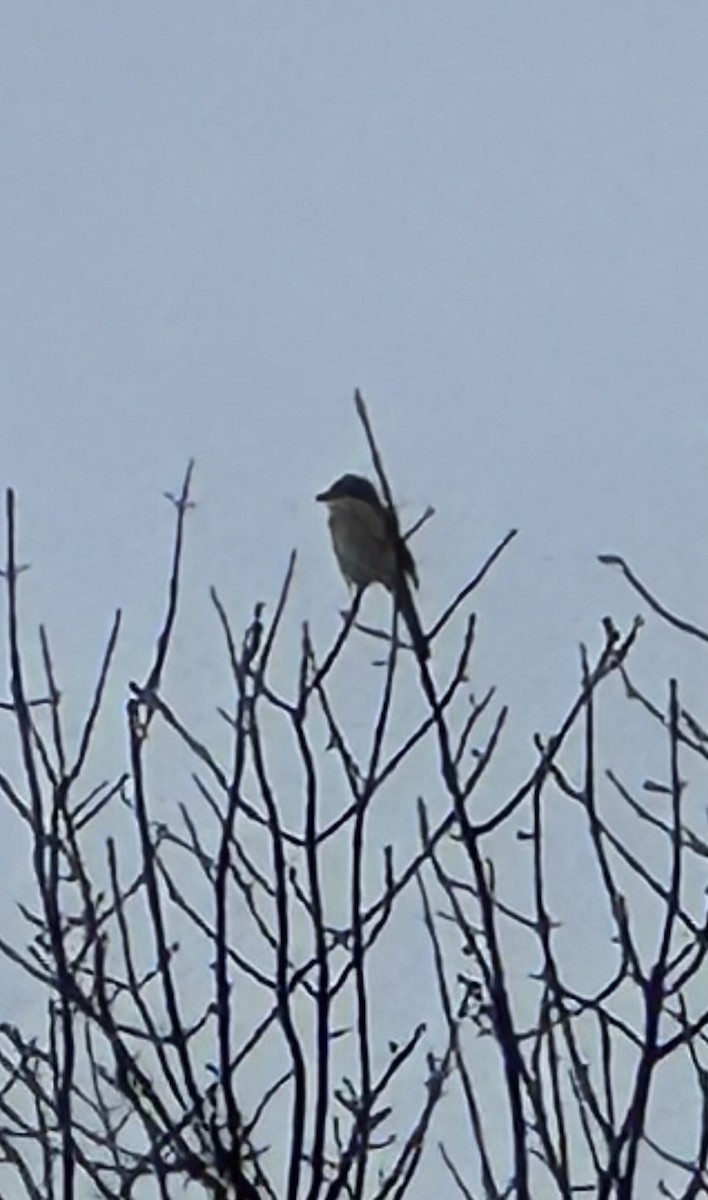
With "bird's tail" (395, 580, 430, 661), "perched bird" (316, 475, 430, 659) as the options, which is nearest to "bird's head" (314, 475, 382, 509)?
"perched bird" (316, 475, 430, 659)

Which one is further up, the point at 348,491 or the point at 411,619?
the point at 348,491

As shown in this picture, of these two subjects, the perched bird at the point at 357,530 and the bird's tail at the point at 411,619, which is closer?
the bird's tail at the point at 411,619

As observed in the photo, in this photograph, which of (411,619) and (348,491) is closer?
(411,619)

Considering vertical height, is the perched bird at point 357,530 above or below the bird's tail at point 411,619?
above

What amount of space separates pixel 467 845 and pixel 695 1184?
491mm

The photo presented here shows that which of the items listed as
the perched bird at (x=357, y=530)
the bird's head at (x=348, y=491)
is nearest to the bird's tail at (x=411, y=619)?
the perched bird at (x=357, y=530)

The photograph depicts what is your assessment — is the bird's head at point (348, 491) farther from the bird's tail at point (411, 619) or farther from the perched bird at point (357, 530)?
the bird's tail at point (411, 619)

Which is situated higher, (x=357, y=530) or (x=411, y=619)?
(x=357, y=530)

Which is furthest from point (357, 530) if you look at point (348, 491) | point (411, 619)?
point (411, 619)

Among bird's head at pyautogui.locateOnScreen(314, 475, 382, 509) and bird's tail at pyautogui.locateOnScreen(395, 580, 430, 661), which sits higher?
bird's head at pyautogui.locateOnScreen(314, 475, 382, 509)

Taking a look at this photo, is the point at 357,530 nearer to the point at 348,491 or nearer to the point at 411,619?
the point at 348,491

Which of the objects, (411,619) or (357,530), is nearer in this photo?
(411,619)

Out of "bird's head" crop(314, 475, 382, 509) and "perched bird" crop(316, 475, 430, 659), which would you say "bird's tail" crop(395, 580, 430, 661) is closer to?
"perched bird" crop(316, 475, 430, 659)

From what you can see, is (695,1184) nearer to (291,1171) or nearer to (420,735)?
(291,1171)
